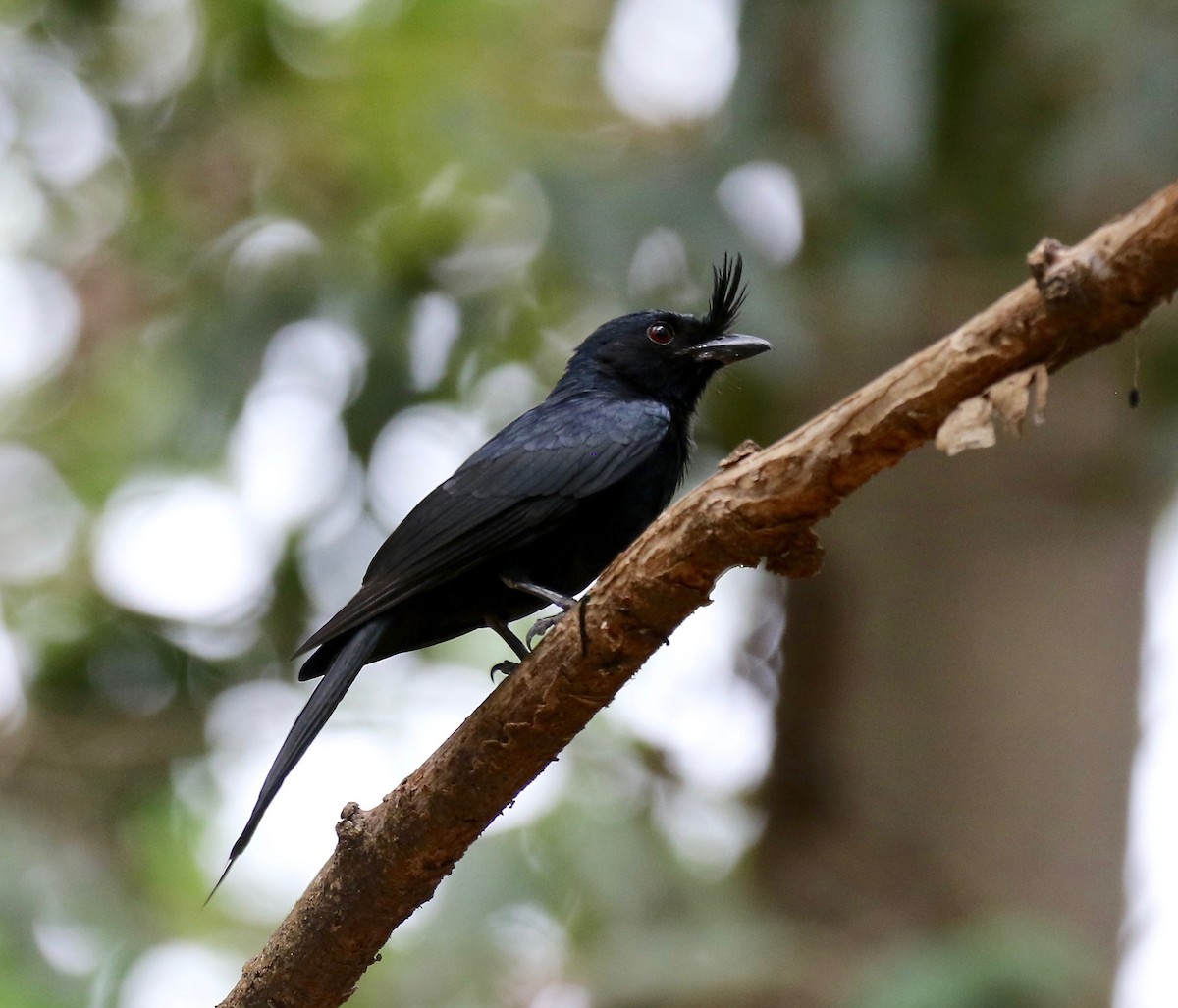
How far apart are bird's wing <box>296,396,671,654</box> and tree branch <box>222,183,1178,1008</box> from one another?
64 centimetres

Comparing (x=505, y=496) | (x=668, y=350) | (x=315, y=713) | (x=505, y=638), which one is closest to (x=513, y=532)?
(x=505, y=496)

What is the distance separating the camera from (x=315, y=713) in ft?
11.0

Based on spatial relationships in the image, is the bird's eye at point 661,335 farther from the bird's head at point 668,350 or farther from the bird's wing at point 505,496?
the bird's wing at point 505,496

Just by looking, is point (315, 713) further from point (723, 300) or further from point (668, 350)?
point (723, 300)

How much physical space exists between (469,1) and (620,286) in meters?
2.96

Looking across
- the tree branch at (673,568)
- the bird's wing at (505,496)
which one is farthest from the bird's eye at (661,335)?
the tree branch at (673,568)

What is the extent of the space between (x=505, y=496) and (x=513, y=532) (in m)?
0.11

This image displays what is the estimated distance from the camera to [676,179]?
629 cm

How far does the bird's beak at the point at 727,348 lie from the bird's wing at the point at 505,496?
478 mm

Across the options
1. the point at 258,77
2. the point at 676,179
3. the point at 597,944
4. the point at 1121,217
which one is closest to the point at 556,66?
the point at 258,77

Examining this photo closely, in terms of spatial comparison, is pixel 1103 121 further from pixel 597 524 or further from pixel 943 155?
pixel 597 524

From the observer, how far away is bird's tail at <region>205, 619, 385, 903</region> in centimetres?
312

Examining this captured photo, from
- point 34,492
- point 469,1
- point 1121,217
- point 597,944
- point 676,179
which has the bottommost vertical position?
point 1121,217

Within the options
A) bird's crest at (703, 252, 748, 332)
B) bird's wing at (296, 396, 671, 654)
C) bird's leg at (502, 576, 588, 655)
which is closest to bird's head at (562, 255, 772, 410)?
bird's crest at (703, 252, 748, 332)
